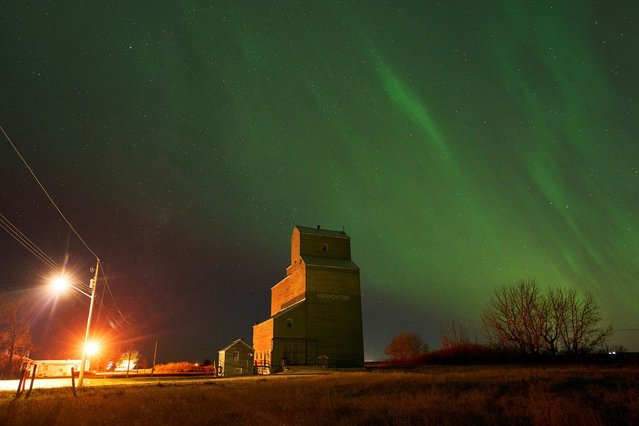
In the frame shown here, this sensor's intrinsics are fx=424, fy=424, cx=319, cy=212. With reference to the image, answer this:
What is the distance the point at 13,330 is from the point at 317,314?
3787 cm

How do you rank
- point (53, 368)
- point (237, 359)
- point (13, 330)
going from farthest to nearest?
point (13, 330) → point (237, 359) → point (53, 368)

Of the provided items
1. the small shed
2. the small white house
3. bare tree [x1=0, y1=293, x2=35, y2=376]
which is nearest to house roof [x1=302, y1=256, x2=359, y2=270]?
the small shed

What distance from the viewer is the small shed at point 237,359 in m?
49.6

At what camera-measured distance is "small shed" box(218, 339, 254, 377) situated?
1953 inches

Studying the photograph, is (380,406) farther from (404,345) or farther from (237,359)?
(404,345)

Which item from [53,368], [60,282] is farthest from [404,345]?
[60,282]

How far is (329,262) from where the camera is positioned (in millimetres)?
50156

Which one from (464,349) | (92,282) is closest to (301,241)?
(464,349)

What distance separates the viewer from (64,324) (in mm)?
77500

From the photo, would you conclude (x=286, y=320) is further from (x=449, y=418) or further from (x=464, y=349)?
(x=449, y=418)

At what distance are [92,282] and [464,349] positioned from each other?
35.1m

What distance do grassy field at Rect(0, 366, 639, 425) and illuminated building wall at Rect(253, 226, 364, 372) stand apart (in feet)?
83.7

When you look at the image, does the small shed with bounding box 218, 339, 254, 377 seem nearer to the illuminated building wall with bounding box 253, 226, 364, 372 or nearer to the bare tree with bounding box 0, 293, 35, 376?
the illuminated building wall with bounding box 253, 226, 364, 372

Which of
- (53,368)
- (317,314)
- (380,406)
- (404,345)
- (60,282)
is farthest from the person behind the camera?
(404,345)
